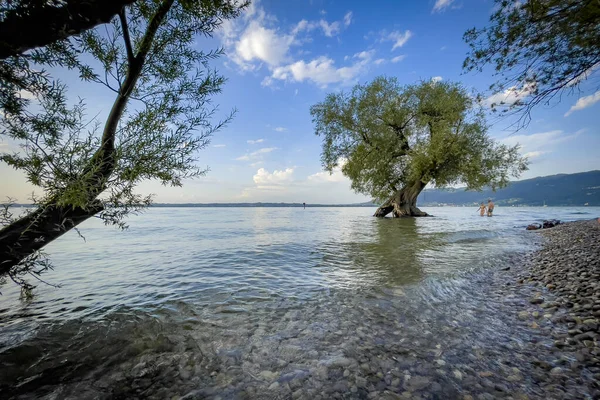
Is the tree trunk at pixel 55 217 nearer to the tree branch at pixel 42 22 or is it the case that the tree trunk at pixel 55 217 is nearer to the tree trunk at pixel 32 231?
the tree trunk at pixel 32 231

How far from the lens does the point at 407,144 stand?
34.9 m

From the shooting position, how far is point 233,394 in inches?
115

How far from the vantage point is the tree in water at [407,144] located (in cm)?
3044

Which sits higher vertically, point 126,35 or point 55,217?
point 126,35

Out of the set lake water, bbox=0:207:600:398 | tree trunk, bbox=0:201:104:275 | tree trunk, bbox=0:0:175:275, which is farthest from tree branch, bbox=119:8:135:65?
lake water, bbox=0:207:600:398

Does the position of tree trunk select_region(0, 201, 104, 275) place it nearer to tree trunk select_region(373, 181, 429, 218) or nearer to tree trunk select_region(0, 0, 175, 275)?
tree trunk select_region(0, 0, 175, 275)

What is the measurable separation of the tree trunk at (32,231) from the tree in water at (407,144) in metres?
31.4

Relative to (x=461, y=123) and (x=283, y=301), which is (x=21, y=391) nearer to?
(x=283, y=301)

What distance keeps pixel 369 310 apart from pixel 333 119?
3443cm

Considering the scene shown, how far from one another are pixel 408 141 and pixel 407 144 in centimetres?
56

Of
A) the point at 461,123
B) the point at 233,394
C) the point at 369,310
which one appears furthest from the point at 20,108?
the point at 461,123

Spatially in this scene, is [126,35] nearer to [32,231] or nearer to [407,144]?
[32,231]

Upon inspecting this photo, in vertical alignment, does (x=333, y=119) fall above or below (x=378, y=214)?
above

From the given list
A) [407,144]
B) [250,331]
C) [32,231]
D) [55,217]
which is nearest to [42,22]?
[55,217]
